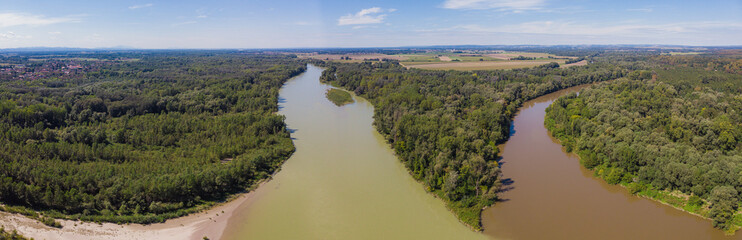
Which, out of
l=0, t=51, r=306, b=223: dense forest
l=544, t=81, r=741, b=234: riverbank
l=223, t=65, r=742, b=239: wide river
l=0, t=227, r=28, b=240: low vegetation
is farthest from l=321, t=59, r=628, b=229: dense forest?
l=0, t=227, r=28, b=240: low vegetation

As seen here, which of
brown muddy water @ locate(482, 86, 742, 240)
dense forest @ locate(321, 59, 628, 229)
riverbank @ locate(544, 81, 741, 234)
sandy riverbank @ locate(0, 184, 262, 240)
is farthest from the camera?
dense forest @ locate(321, 59, 628, 229)

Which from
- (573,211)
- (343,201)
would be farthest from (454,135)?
(343,201)

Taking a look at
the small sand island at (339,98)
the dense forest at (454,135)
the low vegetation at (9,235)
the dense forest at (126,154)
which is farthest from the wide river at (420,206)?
the small sand island at (339,98)

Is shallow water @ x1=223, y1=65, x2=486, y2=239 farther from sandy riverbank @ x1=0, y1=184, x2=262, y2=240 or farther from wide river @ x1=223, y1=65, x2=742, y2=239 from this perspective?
sandy riverbank @ x1=0, y1=184, x2=262, y2=240

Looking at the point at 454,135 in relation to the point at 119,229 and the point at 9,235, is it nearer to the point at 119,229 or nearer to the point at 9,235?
the point at 119,229

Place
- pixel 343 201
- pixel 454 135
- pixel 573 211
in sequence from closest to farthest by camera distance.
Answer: pixel 573 211 → pixel 343 201 → pixel 454 135

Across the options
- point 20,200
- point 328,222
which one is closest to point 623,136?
point 328,222
